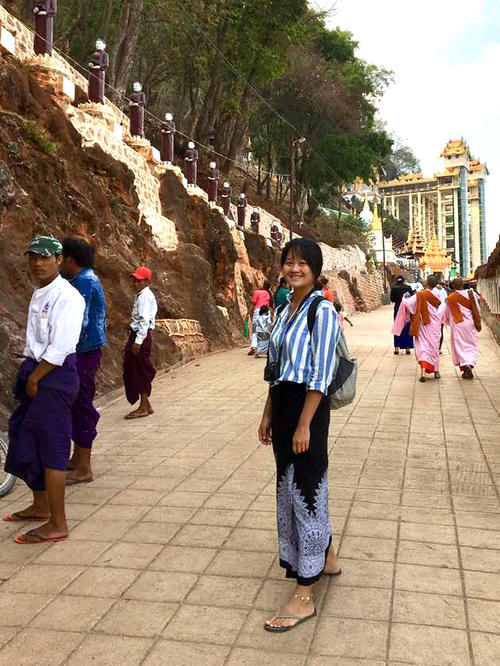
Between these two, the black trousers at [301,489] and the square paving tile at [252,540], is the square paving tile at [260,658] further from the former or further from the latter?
the square paving tile at [252,540]

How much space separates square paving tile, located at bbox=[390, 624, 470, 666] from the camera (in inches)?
104

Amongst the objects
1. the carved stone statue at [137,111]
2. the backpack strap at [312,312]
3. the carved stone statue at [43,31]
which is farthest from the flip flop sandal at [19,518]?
the carved stone statue at [137,111]

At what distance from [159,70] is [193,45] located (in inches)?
172

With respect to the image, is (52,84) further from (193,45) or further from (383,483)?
(193,45)

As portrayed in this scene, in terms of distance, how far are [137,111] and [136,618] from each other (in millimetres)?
15724

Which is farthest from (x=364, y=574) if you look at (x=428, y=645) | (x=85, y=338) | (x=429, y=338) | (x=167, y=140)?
(x=167, y=140)

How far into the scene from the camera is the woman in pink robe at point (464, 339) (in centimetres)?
1065

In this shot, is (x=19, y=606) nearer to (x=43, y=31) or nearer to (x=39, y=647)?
(x=39, y=647)

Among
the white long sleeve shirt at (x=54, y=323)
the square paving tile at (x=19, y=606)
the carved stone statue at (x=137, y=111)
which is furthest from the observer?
the carved stone statue at (x=137, y=111)

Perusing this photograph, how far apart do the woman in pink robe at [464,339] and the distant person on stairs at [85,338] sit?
7.27 m

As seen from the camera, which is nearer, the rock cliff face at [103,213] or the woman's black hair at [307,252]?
the woman's black hair at [307,252]

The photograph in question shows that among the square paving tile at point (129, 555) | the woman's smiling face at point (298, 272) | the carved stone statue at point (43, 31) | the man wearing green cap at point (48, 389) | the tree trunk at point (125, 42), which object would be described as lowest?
the square paving tile at point (129, 555)

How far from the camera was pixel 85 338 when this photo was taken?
5.03m

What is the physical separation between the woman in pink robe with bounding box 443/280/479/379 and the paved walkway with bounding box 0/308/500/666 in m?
3.93
